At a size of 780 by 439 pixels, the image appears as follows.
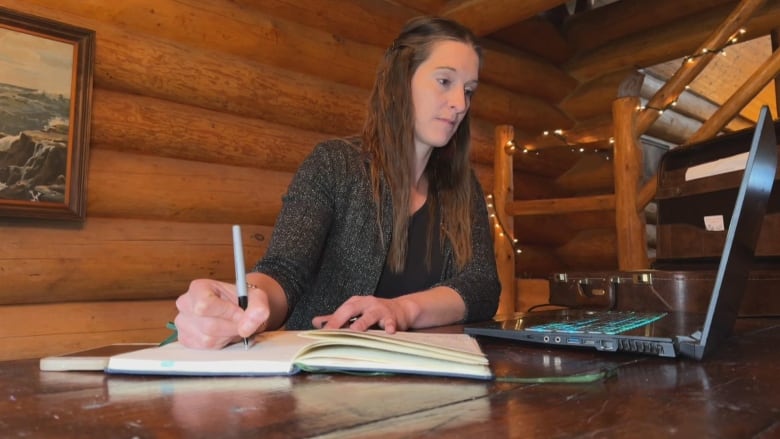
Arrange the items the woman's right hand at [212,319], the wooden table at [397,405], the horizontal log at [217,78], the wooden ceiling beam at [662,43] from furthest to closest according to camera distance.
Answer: the wooden ceiling beam at [662,43] < the horizontal log at [217,78] < the woman's right hand at [212,319] < the wooden table at [397,405]

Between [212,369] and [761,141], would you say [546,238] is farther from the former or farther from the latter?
[212,369]

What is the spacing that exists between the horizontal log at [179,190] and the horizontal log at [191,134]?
0.11ft

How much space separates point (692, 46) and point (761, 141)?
9.52ft

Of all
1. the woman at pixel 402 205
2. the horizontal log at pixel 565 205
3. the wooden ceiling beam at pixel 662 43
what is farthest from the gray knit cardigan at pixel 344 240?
the wooden ceiling beam at pixel 662 43

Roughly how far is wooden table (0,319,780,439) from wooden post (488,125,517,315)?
2312 mm

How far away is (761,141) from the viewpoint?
0.75 meters

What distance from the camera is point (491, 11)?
8.98 feet

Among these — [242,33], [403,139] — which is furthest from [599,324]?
[242,33]

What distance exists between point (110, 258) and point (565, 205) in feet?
6.39

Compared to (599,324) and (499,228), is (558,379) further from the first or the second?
(499,228)

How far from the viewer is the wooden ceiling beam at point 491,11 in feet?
8.80

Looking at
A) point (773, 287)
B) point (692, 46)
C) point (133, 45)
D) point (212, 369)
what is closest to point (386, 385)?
point (212, 369)

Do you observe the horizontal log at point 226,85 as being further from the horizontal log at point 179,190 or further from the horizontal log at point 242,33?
the horizontal log at point 179,190

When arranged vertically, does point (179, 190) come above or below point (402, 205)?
above
